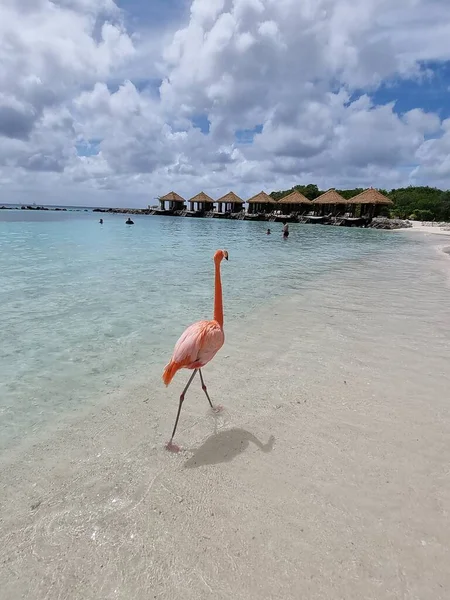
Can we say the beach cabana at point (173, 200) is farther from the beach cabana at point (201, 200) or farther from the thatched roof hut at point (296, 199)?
the thatched roof hut at point (296, 199)

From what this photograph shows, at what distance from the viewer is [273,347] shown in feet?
19.0

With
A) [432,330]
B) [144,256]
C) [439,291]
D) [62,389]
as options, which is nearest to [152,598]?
[62,389]

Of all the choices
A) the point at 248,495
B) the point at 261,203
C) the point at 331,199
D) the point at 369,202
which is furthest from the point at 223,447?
the point at 261,203

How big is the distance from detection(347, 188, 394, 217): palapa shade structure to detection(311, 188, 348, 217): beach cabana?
7.88 feet

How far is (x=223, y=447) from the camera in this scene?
333 centimetres

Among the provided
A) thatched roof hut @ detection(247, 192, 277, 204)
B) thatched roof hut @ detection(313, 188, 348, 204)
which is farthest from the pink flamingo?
thatched roof hut @ detection(247, 192, 277, 204)

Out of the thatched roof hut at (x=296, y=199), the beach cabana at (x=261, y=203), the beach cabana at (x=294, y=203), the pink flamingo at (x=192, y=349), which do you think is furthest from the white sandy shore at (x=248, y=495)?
the beach cabana at (x=261, y=203)

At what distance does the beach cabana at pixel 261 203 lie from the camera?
66.6 m

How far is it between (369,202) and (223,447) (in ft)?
176

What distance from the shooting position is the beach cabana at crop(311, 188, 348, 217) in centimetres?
5749

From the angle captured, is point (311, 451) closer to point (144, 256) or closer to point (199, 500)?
point (199, 500)

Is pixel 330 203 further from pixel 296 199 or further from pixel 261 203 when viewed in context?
pixel 261 203

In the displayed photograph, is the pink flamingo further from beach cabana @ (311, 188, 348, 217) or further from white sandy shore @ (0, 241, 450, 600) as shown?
beach cabana @ (311, 188, 348, 217)

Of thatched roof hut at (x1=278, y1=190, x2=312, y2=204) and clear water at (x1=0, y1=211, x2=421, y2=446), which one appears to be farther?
thatched roof hut at (x1=278, y1=190, x2=312, y2=204)
